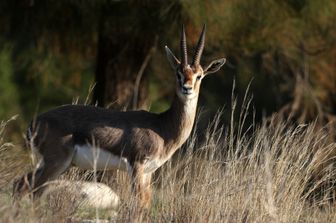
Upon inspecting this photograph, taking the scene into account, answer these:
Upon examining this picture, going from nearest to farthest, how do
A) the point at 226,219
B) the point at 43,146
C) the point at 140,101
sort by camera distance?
the point at 226,219
the point at 43,146
the point at 140,101

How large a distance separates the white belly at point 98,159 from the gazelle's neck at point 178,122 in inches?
18.9

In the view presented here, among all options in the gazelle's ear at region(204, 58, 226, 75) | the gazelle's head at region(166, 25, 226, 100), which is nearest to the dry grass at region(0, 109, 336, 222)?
the gazelle's head at region(166, 25, 226, 100)

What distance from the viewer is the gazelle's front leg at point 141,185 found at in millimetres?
6898

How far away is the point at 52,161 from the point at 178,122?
1230 millimetres

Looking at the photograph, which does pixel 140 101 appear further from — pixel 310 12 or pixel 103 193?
pixel 103 193

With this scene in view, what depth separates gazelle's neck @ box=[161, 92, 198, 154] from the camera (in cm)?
760

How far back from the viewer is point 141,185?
7.09 meters

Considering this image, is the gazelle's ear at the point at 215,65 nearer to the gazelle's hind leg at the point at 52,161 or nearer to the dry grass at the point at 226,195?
the dry grass at the point at 226,195

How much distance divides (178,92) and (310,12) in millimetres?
3992

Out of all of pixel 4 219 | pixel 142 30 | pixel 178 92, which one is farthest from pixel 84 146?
pixel 142 30

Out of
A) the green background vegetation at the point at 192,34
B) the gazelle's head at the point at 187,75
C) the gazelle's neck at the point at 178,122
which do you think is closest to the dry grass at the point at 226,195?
the gazelle's neck at the point at 178,122

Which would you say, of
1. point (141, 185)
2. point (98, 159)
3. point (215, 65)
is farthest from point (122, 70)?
point (141, 185)

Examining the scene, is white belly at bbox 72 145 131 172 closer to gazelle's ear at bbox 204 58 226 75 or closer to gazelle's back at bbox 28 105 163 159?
gazelle's back at bbox 28 105 163 159

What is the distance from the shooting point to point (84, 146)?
7.18 m
